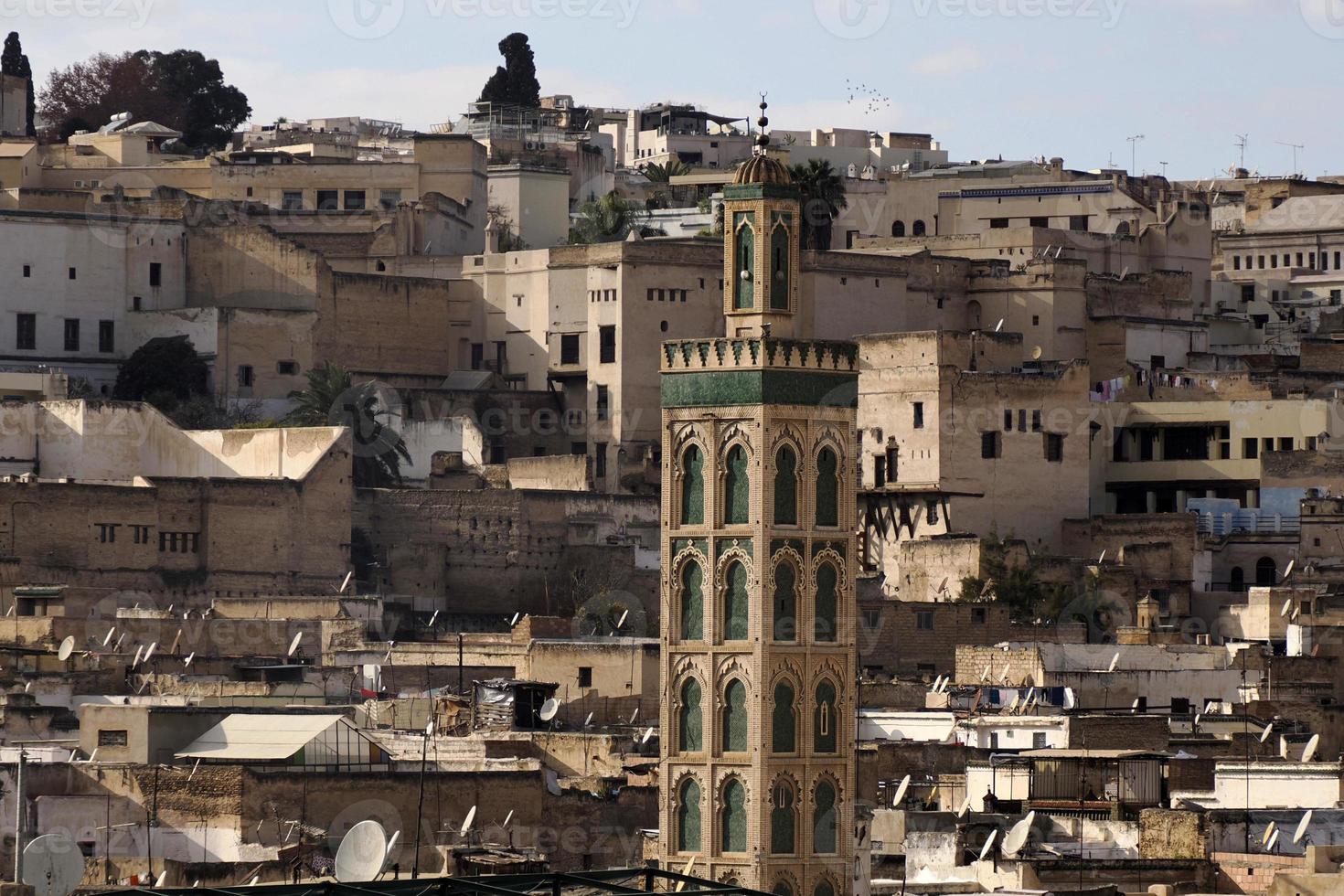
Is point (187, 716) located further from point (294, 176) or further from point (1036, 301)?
point (294, 176)

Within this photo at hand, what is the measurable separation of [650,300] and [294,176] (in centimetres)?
1191

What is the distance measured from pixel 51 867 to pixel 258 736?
12.3 metres

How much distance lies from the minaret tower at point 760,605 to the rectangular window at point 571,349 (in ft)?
132

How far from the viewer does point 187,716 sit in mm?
33750

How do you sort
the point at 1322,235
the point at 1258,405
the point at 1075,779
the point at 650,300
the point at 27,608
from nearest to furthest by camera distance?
1. the point at 1075,779
2. the point at 27,608
3. the point at 1258,405
4. the point at 650,300
5. the point at 1322,235

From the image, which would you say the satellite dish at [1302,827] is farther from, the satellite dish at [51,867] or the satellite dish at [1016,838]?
the satellite dish at [51,867]

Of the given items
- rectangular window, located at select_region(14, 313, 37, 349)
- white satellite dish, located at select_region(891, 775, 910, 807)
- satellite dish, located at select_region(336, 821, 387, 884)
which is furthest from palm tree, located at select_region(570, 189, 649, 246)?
satellite dish, located at select_region(336, 821, 387, 884)

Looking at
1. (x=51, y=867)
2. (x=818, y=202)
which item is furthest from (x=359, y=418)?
(x=51, y=867)

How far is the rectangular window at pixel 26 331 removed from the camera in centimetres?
6322

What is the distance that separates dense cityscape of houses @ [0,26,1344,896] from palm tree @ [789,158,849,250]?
0.10 meters

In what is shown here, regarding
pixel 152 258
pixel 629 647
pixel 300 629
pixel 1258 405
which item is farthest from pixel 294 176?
pixel 629 647

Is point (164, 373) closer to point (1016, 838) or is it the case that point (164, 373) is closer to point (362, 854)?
point (1016, 838)

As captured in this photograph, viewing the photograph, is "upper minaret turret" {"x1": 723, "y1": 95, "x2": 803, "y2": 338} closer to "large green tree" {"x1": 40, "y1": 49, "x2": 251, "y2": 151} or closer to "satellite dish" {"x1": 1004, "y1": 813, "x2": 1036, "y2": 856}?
"satellite dish" {"x1": 1004, "y1": 813, "x2": 1036, "y2": 856}

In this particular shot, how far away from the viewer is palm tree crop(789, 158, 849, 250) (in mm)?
68625
